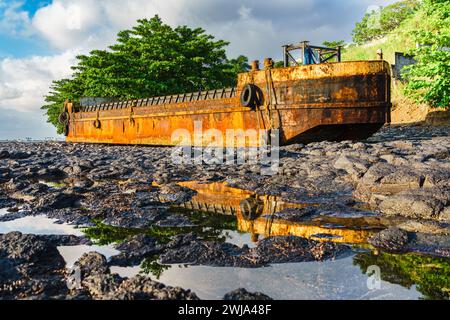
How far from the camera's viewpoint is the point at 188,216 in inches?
163

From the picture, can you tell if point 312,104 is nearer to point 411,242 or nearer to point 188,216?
point 188,216

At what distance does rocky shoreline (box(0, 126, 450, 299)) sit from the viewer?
7.84ft

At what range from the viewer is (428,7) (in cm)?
1275

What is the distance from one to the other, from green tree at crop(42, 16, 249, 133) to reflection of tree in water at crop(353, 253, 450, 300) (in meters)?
22.7

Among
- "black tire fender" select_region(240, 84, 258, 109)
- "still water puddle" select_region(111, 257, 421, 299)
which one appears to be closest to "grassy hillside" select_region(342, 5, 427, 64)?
"black tire fender" select_region(240, 84, 258, 109)

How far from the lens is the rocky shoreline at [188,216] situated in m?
2.39

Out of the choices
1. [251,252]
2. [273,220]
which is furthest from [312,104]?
[251,252]

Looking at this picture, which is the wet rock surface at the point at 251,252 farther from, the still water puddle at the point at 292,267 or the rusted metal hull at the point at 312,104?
A: the rusted metal hull at the point at 312,104

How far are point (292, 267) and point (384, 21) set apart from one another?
47.6 m

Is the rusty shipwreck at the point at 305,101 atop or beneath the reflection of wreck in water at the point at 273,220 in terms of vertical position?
atop

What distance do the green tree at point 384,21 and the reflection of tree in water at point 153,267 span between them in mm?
44187

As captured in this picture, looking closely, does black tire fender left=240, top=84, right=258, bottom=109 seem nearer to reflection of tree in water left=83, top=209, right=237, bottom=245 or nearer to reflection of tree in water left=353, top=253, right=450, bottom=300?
reflection of tree in water left=83, top=209, right=237, bottom=245

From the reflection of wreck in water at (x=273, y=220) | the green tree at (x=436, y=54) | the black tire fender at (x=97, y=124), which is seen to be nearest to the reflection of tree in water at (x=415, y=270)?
the reflection of wreck in water at (x=273, y=220)

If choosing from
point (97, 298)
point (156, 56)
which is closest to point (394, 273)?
point (97, 298)
